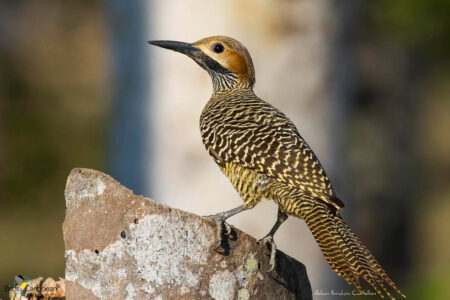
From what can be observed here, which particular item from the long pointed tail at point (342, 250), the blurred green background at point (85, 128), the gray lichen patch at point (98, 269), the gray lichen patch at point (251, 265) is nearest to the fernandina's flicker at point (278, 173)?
the long pointed tail at point (342, 250)

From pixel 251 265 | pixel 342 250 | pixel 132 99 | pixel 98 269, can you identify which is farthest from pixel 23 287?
pixel 132 99

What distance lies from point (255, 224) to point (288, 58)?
4.88 feet

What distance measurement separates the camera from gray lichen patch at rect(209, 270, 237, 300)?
13.1ft

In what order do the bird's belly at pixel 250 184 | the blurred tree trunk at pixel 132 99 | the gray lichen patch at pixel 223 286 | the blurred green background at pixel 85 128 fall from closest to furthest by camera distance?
the gray lichen patch at pixel 223 286 < the bird's belly at pixel 250 184 < the blurred tree trunk at pixel 132 99 < the blurred green background at pixel 85 128

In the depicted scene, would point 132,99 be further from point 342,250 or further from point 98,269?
point 98,269

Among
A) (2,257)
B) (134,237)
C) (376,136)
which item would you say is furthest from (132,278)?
(376,136)

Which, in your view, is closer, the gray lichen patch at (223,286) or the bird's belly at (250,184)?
the gray lichen patch at (223,286)

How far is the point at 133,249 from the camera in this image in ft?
12.7

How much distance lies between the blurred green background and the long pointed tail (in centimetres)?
758

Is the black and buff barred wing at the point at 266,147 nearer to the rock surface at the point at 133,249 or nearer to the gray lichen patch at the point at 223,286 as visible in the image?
the gray lichen patch at the point at 223,286

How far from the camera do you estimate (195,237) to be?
→ 13.0ft

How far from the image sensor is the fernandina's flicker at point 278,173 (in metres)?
4.73

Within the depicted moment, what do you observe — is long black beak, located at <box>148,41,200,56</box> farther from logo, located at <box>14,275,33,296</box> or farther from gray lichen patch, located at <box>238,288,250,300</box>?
gray lichen patch, located at <box>238,288,250,300</box>

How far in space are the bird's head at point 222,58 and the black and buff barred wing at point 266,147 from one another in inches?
27.4
